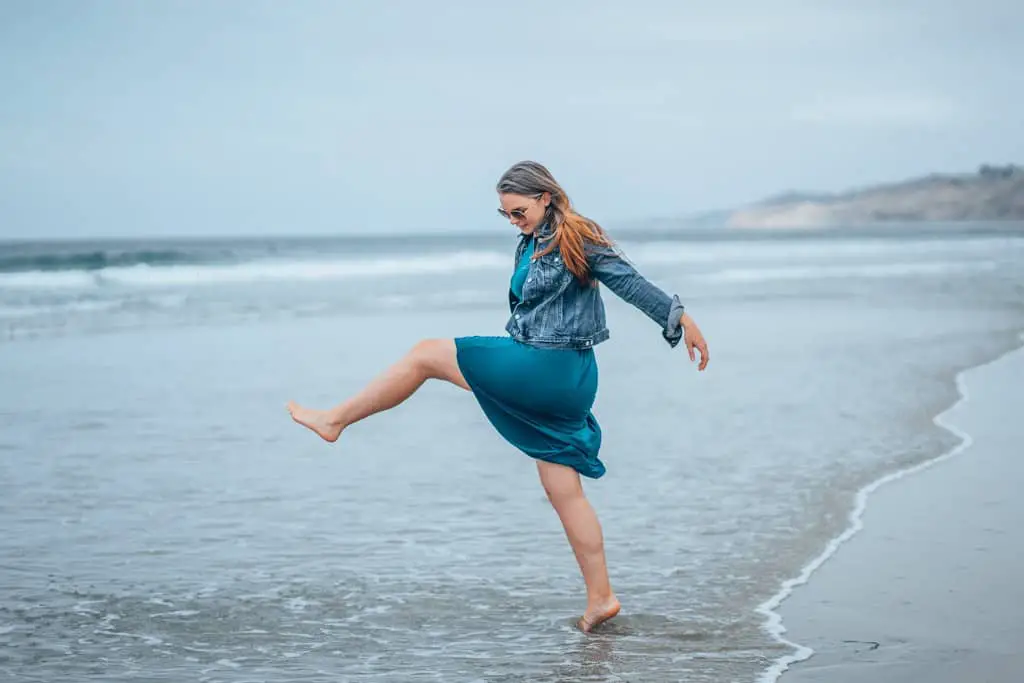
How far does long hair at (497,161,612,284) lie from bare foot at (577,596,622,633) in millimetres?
1098

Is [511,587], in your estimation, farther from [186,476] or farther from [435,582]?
[186,476]

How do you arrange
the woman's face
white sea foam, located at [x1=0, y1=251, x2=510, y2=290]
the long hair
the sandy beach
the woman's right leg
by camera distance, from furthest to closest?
white sea foam, located at [x1=0, y1=251, x2=510, y2=290] < the woman's right leg < the woman's face < the long hair < the sandy beach

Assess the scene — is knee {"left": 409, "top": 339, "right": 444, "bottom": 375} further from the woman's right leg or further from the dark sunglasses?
the dark sunglasses

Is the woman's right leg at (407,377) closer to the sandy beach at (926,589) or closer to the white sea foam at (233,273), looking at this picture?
the sandy beach at (926,589)

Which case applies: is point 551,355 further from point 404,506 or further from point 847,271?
point 847,271

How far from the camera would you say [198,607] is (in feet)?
15.9

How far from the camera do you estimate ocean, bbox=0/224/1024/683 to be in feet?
14.6

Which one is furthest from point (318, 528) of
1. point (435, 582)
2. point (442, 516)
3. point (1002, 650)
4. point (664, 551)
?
point (1002, 650)

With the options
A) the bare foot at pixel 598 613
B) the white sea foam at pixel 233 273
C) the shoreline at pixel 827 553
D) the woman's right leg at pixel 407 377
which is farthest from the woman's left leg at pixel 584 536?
the white sea foam at pixel 233 273

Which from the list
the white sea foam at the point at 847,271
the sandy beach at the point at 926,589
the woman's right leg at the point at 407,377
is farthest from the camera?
the white sea foam at the point at 847,271

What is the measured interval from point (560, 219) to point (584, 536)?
1.09 metres

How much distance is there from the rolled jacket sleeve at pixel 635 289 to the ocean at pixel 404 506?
1.06 m

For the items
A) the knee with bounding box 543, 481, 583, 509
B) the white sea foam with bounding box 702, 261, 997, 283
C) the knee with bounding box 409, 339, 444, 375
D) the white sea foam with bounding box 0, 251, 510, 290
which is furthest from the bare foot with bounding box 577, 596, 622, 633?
the white sea foam with bounding box 702, 261, 997, 283

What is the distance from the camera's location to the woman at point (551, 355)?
4309 mm
